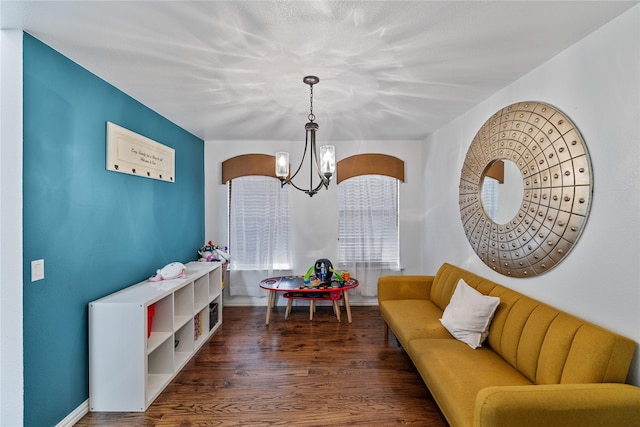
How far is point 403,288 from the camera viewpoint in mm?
3439

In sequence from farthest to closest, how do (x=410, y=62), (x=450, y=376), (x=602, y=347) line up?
(x=410, y=62) < (x=450, y=376) < (x=602, y=347)

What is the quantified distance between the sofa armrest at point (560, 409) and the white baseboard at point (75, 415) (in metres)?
2.42

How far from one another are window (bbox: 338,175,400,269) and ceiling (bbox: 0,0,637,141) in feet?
5.21

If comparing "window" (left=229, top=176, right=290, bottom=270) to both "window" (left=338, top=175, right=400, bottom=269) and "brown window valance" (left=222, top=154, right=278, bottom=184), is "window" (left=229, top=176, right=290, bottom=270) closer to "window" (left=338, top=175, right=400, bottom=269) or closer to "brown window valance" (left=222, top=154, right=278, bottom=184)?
"brown window valance" (left=222, top=154, right=278, bottom=184)

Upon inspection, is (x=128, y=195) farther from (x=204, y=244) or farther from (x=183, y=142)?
(x=204, y=244)

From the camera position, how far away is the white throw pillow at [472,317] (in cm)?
227

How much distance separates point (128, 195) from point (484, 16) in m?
2.80

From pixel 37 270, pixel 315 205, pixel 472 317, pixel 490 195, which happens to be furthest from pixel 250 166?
pixel 472 317

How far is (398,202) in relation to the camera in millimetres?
4473

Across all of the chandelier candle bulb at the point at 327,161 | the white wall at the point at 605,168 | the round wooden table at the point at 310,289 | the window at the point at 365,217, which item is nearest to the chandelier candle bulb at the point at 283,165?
the chandelier candle bulb at the point at 327,161

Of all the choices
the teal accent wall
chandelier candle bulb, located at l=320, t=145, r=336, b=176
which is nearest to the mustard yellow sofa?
chandelier candle bulb, located at l=320, t=145, r=336, b=176

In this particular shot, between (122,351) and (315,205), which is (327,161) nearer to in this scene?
(122,351)

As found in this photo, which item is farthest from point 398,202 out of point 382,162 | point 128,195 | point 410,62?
point 128,195
